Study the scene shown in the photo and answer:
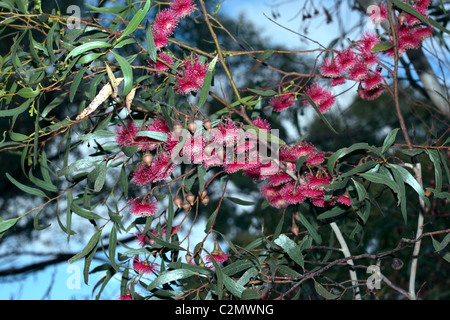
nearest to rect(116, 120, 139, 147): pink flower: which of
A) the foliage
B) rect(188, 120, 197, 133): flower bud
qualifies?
the foliage

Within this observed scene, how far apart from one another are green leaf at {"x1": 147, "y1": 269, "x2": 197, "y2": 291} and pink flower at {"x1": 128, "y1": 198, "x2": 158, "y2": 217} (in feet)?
0.29

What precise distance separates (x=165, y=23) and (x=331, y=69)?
0.87 ft

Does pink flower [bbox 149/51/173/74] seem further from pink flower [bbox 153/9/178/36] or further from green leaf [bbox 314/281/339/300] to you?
green leaf [bbox 314/281/339/300]

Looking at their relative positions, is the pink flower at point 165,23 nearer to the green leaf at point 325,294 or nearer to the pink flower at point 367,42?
the pink flower at point 367,42

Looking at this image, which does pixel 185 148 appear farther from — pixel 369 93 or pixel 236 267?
pixel 369 93

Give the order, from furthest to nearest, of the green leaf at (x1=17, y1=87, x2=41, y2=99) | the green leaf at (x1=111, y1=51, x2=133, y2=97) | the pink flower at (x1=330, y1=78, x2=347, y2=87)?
the pink flower at (x1=330, y1=78, x2=347, y2=87) → the green leaf at (x1=17, y1=87, x2=41, y2=99) → the green leaf at (x1=111, y1=51, x2=133, y2=97)

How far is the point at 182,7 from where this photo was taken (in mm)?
761

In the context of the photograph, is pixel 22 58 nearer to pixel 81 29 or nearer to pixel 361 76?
pixel 81 29

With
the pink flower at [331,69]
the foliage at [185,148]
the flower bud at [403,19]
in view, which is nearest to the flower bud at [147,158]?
the foliage at [185,148]

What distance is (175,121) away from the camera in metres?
0.70

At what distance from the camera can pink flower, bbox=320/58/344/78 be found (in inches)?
32.3

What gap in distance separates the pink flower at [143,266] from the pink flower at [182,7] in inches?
14.6

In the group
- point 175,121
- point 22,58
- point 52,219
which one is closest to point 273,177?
point 175,121

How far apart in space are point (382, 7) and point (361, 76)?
19 cm
